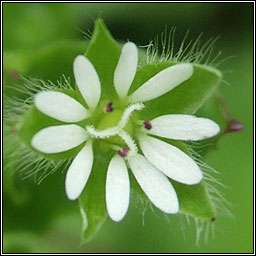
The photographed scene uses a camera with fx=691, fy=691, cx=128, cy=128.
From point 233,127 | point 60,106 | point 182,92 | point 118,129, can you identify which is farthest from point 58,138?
point 233,127

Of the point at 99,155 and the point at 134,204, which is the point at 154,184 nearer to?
the point at 99,155

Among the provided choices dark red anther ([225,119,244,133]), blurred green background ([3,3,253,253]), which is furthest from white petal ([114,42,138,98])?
blurred green background ([3,3,253,253])

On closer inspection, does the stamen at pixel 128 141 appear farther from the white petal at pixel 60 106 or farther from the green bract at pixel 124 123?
the white petal at pixel 60 106

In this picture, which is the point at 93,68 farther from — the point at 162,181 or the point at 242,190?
the point at 242,190

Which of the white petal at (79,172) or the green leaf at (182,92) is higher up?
the green leaf at (182,92)

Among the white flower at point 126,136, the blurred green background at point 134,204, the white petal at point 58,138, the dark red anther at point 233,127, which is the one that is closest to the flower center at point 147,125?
the white flower at point 126,136

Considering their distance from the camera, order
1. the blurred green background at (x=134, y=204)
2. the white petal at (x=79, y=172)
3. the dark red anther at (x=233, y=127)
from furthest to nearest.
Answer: the blurred green background at (x=134, y=204) → the dark red anther at (x=233, y=127) → the white petal at (x=79, y=172)

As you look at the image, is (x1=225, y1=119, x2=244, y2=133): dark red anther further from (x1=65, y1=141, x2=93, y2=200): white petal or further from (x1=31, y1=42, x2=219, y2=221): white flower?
(x1=65, y1=141, x2=93, y2=200): white petal
